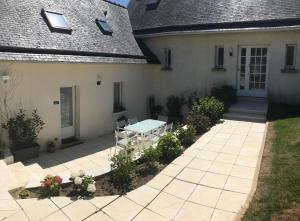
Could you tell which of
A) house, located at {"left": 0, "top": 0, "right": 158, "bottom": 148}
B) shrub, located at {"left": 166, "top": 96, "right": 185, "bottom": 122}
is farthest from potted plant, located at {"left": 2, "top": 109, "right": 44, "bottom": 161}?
shrub, located at {"left": 166, "top": 96, "right": 185, "bottom": 122}

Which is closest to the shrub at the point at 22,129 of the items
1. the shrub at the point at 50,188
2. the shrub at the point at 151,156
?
the shrub at the point at 50,188

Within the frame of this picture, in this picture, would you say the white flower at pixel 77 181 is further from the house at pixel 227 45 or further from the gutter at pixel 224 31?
the gutter at pixel 224 31

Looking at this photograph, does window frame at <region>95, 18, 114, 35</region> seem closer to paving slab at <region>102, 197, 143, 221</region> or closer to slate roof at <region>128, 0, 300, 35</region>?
slate roof at <region>128, 0, 300, 35</region>

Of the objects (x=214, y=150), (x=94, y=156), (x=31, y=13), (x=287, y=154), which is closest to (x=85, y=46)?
(x=31, y=13)

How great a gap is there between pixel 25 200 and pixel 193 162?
436cm

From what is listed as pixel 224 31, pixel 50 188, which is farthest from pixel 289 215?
pixel 224 31

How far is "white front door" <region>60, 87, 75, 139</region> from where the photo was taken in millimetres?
11953

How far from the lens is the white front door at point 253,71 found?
1441cm

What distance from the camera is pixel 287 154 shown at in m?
7.69

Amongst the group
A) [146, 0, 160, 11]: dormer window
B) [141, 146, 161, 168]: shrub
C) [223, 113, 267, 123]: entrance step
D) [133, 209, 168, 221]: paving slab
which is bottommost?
[133, 209, 168, 221]: paving slab

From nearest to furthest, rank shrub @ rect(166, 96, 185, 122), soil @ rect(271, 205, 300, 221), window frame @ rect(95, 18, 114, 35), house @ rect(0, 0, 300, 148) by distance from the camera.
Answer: soil @ rect(271, 205, 300, 221), house @ rect(0, 0, 300, 148), window frame @ rect(95, 18, 114, 35), shrub @ rect(166, 96, 185, 122)

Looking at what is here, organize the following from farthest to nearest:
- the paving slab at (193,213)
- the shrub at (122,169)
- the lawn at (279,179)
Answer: the shrub at (122,169), the paving slab at (193,213), the lawn at (279,179)

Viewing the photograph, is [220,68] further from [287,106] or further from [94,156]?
[94,156]

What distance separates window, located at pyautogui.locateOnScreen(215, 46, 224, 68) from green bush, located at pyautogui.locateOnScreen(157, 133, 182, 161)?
8429mm
